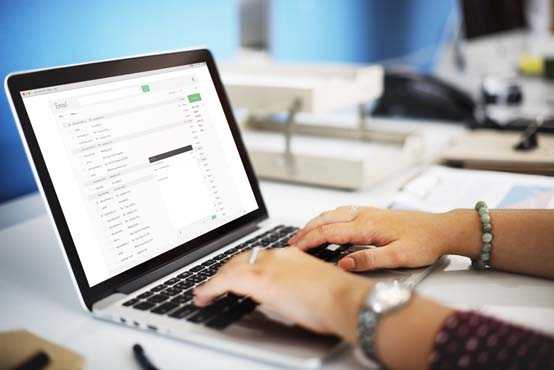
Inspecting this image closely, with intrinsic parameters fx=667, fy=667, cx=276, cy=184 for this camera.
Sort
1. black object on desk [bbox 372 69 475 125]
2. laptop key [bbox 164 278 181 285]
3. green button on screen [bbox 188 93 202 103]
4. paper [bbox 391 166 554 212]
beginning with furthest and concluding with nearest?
1. black object on desk [bbox 372 69 475 125]
2. paper [bbox 391 166 554 212]
3. green button on screen [bbox 188 93 202 103]
4. laptop key [bbox 164 278 181 285]

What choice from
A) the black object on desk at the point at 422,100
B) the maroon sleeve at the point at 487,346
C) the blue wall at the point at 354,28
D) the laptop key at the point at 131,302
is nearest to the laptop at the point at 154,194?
the laptop key at the point at 131,302

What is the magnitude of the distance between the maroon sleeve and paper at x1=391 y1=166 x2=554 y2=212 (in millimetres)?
475

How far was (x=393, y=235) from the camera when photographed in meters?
0.88

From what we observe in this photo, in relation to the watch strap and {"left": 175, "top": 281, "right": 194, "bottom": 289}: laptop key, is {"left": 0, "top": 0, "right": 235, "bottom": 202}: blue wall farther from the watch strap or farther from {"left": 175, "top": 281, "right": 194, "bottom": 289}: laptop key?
the watch strap

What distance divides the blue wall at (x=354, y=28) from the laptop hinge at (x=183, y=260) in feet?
3.88

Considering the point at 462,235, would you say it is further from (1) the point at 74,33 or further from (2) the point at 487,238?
(1) the point at 74,33

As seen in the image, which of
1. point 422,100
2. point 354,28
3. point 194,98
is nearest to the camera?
point 194,98

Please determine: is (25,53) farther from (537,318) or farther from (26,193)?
(537,318)

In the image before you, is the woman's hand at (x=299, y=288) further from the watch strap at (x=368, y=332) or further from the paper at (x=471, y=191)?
the paper at (x=471, y=191)

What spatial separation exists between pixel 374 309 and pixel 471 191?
1.90 feet

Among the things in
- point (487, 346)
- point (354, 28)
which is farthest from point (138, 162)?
point (354, 28)

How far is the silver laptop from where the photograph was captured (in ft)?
2.36

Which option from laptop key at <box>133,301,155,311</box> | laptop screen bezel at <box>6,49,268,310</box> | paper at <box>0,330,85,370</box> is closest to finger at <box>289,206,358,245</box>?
laptop screen bezel at <box>6,49,268,310</box>

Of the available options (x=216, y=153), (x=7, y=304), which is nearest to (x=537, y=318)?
(x=216, y=153)
